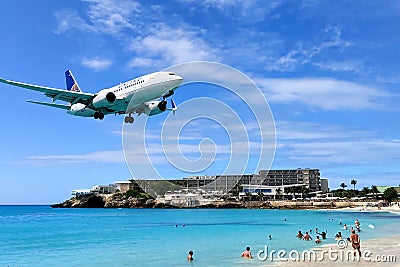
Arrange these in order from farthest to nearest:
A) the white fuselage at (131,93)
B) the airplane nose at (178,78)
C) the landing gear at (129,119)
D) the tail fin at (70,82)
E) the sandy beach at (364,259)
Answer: the tail fin at (70,82) → the landing gear at (129,119) → the airplane nose at (178,78) → the white fuselage at (131,93) → the sandy beach at (364,259)

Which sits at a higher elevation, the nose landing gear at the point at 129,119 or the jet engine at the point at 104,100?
the jet engine at the point at 104,100

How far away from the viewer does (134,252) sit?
1842 inches

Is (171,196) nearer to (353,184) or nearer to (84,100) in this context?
(353,184)

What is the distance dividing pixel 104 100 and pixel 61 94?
350 cm

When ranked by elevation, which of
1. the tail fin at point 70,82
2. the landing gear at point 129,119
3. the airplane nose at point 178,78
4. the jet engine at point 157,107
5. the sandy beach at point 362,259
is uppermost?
the tail fin at point 70,82

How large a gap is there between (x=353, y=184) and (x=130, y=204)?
97.3 m

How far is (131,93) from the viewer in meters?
33.8

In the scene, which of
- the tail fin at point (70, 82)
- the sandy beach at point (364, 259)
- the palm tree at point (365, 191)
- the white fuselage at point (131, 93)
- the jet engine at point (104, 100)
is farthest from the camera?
the palm tree at point (365, 191)

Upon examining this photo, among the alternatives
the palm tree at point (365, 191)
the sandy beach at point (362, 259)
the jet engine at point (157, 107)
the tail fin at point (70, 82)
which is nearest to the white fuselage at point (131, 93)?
the jet engine at point (157, 107)

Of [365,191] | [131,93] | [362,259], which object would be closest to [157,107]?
[131,93]

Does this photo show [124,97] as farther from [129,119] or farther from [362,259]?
[362,259]

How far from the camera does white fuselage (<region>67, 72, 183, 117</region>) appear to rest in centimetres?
3259

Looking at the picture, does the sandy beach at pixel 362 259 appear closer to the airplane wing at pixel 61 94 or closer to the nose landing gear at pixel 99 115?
the nose landing gear at pixel 99 115

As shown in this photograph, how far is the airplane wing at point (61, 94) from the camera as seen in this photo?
→ 33.0m
